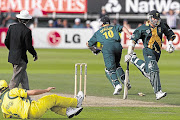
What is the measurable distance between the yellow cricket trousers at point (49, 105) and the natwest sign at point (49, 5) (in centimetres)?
Result: 2794

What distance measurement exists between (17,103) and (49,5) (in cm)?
2870

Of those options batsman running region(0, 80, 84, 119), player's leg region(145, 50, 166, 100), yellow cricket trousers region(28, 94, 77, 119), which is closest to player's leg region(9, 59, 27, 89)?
batsman running region(0, 80, 84, 119)

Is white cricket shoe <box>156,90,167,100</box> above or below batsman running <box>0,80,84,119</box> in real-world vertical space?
below

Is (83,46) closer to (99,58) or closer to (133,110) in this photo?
(99,58)

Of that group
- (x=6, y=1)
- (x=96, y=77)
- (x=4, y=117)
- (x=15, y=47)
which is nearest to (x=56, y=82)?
(x=96, y=77)

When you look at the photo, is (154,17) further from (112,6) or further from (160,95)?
(112,6)

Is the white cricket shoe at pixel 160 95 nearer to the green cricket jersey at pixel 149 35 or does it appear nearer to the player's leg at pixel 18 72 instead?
the green cricket jersey at pixel 149 35

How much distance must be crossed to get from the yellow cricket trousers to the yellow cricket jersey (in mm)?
99

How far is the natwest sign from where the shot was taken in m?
37.3

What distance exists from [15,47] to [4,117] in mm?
1789

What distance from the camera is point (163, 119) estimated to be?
32.5 feet

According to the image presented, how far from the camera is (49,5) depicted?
122ft

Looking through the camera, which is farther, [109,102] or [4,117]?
[109,102]

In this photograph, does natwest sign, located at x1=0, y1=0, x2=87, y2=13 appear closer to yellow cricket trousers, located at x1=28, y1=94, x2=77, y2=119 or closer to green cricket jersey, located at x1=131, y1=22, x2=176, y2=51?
green cricket jersey, located at x1=131, y1=22, x2=176, y2=51
